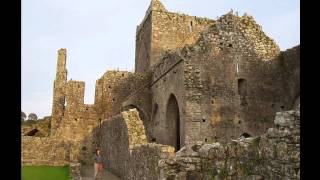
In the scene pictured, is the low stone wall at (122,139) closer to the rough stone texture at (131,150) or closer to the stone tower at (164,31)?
the rough stone texture at (131,150)

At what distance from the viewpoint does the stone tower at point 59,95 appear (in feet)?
82.5

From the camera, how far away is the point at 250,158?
566 centimetres

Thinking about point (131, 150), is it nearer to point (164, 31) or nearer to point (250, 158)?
point (250, 158)

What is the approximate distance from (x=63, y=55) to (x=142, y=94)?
7533mm

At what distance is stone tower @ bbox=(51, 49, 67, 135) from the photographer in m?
25.2

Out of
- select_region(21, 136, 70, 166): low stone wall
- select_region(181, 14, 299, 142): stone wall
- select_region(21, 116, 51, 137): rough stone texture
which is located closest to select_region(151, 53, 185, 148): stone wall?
select_region(181, 14, 299, 142): stone wall

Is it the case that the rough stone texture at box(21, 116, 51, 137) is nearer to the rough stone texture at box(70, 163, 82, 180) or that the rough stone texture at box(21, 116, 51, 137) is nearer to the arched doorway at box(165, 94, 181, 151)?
the arched doorway at box(165, 94, 181, 151)

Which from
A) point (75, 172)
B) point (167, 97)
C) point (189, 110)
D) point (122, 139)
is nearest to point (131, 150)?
point (122, 139)

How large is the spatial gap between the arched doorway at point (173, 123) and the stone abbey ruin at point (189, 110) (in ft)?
0.17

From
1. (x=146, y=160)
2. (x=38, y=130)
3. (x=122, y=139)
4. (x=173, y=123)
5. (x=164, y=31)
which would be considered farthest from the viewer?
(x=38, y=130)

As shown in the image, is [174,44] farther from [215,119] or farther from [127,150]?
[127,150]

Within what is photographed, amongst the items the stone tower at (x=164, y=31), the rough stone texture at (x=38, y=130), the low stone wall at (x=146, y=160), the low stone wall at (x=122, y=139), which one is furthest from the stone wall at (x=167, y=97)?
the rough stone texture at (x=38, y=130)

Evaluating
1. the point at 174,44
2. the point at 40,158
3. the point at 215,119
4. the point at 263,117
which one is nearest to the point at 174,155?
the point at 215,119

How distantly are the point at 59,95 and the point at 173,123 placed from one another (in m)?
10.0
